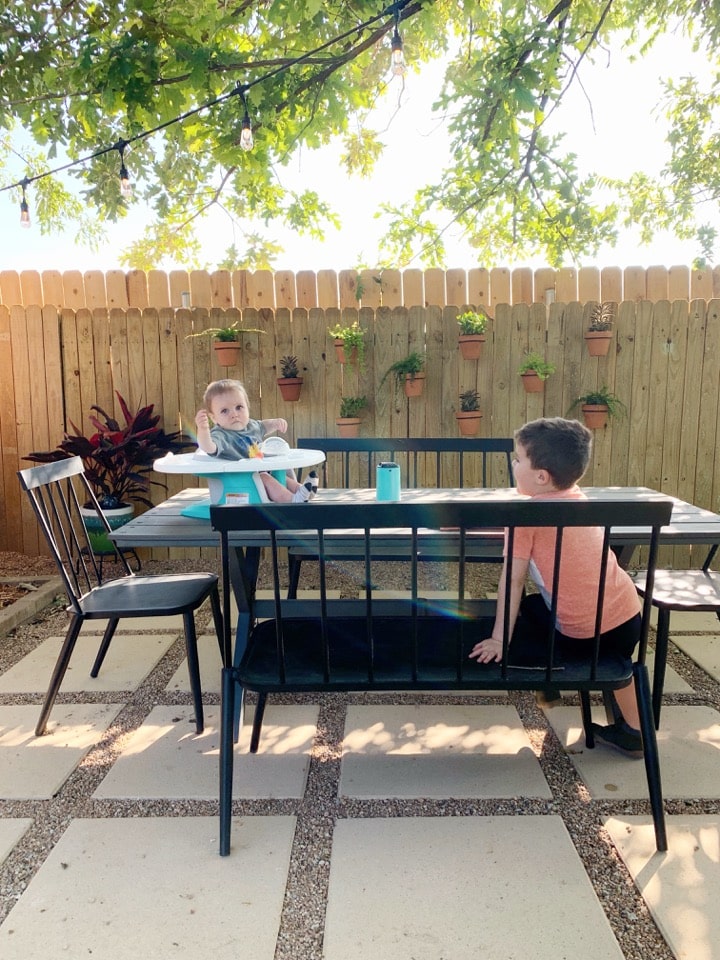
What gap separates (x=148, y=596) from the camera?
2346mm

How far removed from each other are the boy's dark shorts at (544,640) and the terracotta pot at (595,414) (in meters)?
2.52

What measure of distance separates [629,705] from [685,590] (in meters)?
0.54

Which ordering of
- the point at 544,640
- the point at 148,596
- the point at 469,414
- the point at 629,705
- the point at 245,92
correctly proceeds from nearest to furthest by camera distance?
1. the point at 544,640
2. the point at 629,705
3. the point at 148,596
4. the point at 245,92
5. the point at 469,414

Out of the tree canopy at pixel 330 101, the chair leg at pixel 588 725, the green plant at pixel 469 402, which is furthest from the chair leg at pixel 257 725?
the tree canopy at pixel 330 101

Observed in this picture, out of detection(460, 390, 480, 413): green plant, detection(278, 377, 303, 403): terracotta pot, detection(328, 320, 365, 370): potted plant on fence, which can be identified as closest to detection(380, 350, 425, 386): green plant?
detection(328, 320, 365, 370): potted plant on fence

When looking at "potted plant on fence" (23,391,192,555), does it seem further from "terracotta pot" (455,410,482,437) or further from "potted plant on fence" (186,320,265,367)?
"terracotta pot" (455,410,482,437)

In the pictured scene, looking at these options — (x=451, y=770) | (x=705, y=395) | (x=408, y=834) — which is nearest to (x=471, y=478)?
(x=705, y=395)

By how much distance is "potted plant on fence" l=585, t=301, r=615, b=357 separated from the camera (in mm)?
4105

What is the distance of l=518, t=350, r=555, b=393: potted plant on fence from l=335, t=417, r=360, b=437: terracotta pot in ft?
3.66

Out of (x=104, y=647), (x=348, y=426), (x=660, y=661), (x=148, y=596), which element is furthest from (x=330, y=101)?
(x=660, y=661)

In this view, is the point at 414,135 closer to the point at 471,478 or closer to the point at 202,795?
the point at 471,478

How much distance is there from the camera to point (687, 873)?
1.56 metres

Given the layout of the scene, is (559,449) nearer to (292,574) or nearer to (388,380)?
(292,574)

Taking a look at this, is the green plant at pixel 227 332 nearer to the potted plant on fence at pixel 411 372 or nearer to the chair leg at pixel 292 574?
the potted plant on fence at pixel 411 372
